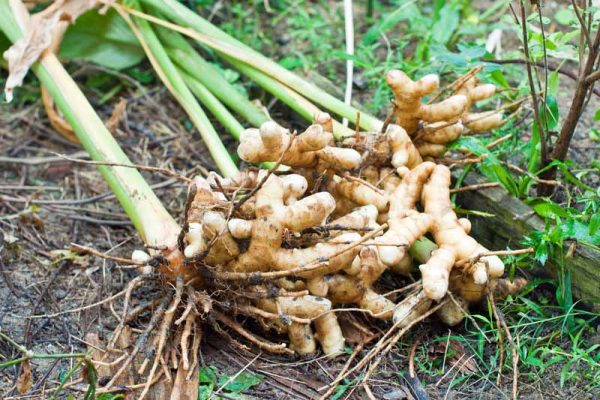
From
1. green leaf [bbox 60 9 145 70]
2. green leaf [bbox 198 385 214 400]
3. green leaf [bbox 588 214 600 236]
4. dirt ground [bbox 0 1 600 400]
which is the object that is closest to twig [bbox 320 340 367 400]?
dirt ground [bbox 0 1 600 400]

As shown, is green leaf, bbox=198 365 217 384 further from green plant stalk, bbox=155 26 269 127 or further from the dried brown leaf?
the dried brown leaf

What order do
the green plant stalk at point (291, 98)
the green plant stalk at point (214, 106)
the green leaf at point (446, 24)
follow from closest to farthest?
the green plant stalk at point (291, 98)
the green plant stalk at point (214, 106)
the green leaf at point (446, 24)

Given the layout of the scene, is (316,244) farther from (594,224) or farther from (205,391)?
(594,224)

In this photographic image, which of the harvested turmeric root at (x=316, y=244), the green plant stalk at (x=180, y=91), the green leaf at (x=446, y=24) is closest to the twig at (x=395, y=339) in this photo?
the harvested turmeric root at (x=316, y=244)

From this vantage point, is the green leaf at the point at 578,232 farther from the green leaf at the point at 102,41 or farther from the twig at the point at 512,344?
the green leaf at the point at 102,41

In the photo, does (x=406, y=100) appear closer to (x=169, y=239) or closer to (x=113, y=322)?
(x=169, y=239)

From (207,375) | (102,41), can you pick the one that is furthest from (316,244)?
(102,41)

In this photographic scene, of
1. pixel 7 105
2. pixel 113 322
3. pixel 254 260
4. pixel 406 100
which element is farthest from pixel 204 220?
pixel 7 105
